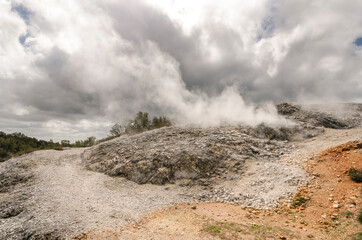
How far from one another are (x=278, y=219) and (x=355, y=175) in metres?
5.44

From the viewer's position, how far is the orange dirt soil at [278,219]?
7.98 m

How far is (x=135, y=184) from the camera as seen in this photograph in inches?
628

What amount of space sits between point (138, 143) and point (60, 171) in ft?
26.5

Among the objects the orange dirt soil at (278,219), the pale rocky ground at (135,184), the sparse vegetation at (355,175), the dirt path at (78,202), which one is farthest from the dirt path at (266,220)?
the dirt path at (78,202)

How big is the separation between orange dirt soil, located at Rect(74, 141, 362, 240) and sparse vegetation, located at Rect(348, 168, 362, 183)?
0.81 ft

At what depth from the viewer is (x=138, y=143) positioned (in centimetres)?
2164

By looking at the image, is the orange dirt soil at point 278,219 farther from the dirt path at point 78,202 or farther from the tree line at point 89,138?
the tree line at point 89,138

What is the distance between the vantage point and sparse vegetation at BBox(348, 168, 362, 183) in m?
10.4

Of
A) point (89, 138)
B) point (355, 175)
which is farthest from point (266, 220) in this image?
point (89, 138)

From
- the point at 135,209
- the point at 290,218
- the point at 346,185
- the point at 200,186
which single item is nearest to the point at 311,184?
the point at 346,185

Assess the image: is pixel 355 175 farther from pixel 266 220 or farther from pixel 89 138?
pixel 89 138

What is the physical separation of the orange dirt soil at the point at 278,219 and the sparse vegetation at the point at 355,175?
0.81ft

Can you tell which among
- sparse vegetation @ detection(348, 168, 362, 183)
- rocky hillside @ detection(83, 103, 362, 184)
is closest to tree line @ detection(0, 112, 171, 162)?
rocky hillside @ detection(83, 103, 362, 184)

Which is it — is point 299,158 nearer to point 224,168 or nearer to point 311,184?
point 311,184
